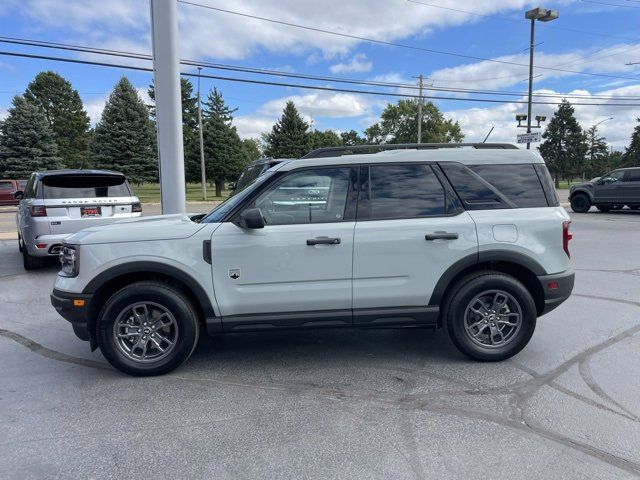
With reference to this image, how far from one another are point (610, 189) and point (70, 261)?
70.0 ft

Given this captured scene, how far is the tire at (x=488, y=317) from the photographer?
4.13 meters

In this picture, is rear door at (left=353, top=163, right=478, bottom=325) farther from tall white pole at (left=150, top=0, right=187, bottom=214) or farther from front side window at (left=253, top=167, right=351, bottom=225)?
tall white pole at (left=150, top=0, right=187, bottom=214)

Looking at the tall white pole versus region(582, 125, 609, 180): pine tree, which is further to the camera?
region(582, 125, 609, 180): pine tree

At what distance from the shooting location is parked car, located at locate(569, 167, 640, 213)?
18.9m

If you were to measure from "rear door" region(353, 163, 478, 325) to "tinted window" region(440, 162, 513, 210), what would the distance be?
10cm

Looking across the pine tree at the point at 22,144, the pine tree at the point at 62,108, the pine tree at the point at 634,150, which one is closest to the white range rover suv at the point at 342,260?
the pine tree at the point at 22,144

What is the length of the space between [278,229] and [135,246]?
118cm

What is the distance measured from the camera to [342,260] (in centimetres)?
395

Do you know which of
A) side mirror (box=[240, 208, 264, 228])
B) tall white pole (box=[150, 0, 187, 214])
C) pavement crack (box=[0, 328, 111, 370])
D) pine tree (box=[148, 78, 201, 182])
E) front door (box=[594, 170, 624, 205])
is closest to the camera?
side mirror (box=[240, 208, 264, 228])

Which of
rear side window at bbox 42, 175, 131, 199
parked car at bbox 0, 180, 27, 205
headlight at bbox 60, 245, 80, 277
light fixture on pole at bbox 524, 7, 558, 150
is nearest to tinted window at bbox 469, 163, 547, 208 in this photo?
headlight at bbox 60, 245, 80, 277

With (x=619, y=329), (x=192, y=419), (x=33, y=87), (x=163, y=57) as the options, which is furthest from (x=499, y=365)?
(x=33, y=87)

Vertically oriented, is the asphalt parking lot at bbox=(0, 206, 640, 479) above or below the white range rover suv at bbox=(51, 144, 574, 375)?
below

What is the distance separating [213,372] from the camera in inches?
160

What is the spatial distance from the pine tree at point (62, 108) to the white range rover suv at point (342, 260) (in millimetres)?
69205
